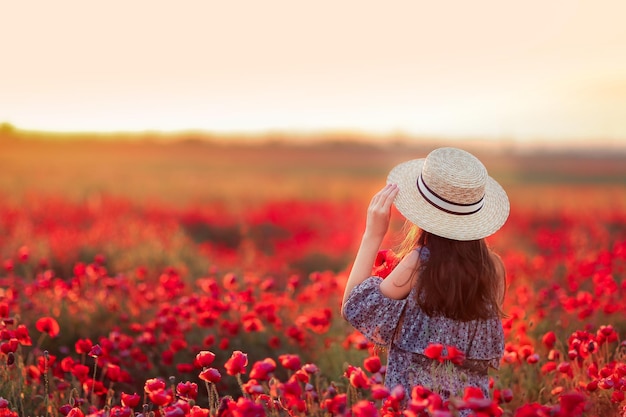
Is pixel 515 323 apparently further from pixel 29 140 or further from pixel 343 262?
pixel 29 140

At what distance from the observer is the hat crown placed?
2.57 meters

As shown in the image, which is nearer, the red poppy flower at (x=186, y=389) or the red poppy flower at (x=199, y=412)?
the red poppy flower at (x=199, y=412)

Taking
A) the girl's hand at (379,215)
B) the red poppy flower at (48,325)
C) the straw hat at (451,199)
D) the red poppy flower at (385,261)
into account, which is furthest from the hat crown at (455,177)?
the red poppy flower at (48,325)

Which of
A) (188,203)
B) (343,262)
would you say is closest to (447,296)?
(343,262)

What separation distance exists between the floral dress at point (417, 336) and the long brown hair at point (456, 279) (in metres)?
0.06

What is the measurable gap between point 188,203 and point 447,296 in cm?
1166

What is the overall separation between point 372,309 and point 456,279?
1.07ft

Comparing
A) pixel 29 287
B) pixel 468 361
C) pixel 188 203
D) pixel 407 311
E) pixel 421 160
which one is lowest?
pixel 188 203

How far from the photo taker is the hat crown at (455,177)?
257 cm

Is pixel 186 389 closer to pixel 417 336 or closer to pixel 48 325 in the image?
pixel 417 336

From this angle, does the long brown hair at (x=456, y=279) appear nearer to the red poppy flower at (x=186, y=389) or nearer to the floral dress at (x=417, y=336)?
the floral dress at (x=417, y=336)

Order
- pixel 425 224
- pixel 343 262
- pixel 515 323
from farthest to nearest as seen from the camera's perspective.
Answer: pixel 343 262 → pixel 515 323 → pixel 425 224

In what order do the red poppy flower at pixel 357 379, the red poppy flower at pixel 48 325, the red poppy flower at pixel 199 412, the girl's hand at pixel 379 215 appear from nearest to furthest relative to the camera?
the red poppy flower at pixel 199 412 → the red poppy flower at pixel 357 379 → the girl's hand at pixel 379 215 → the red poppy flower at pixel 48 325

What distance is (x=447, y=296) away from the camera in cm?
255
